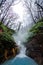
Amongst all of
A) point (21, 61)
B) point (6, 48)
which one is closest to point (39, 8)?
point (6, 48)

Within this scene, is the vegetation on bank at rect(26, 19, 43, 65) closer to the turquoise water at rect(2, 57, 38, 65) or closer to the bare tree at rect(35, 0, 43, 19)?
the turquoise water at rect(2, 57, 38, 65)

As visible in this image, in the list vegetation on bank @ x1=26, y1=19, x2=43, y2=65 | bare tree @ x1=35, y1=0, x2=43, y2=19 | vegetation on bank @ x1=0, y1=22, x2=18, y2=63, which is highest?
vegetation on bank @ x1=0, y1=22, x2=18, y2=63

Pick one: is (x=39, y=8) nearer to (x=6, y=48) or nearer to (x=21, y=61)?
(x=6, y=48)

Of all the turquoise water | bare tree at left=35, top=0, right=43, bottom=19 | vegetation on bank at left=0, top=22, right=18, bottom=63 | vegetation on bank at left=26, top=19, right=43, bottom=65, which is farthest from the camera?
bare tree at left=35, top=0, right=43, bottom=19

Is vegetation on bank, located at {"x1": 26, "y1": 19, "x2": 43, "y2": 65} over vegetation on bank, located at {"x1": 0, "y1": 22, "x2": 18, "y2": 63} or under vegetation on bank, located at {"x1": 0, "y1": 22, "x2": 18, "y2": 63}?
under

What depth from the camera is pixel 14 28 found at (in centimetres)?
1812

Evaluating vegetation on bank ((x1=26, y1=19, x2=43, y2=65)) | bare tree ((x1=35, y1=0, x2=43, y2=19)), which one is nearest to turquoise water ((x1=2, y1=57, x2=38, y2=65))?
vegetation on bank ((x1=26, y1=19, x2=43, y2=65))

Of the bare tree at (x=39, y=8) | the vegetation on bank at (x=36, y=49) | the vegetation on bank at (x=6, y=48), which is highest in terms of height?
the vegetation on bank at (x=6, y=48)

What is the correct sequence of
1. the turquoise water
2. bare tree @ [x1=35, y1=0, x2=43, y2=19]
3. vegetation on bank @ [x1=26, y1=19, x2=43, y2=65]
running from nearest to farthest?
1. the turquoise water
2. vegetation on bank @ [x1=26, y1=19, x2=43, y2=65]
3. bare tree @ [x1=35, y1=0, x2=43, y2=19]

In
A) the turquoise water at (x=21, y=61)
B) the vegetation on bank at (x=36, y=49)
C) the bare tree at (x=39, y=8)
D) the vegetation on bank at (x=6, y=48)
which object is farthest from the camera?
the bare tree at (x=39, y=8)

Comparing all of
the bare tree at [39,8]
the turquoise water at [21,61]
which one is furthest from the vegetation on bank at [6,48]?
the bare tree at [39,8]

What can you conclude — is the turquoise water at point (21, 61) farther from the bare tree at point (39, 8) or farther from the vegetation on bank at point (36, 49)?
the bare tree at point (39, 8)

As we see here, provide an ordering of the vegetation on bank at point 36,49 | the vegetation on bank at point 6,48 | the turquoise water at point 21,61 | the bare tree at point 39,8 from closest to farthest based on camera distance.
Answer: the turquoise water at point 21,61
the vegetation on bank at point 6,48
the vegetation on bank at point 36,49
the bare tree at point 39,8

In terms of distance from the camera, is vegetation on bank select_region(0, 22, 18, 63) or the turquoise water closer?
the turquoise water
